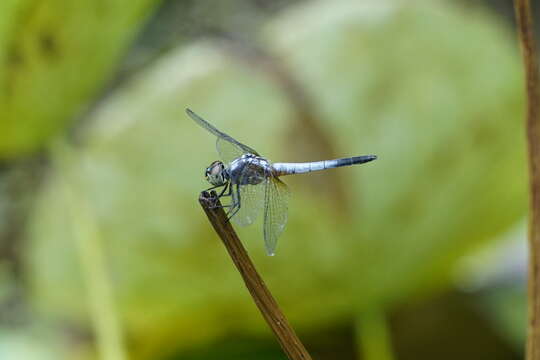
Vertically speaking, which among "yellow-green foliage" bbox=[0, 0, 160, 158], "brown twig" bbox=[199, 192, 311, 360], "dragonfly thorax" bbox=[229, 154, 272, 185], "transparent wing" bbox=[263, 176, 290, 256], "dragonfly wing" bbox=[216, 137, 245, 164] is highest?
"yellow-green foliage" bbox=[0, 0, 160, 158]

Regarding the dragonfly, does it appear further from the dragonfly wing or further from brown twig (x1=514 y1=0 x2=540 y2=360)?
brown twig (x1=514 y1=0 x2=540 y2=360)

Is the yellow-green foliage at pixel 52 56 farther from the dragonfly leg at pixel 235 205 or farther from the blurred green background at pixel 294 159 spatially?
the dragonfly leg at pixel 235 205

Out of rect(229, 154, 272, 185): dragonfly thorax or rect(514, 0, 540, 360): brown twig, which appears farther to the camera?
rect(229, 154, 272, 185): dragonfly thorax

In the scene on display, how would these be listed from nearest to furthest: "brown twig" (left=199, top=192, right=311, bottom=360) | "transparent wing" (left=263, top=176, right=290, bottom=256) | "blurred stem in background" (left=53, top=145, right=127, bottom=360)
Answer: "brown twig" (left=199, top=192, right=311, bottom=360) < "transparent wing" (left=263, top=176, right=290, bottom=256) < "blurred stem in background" (left=53, top=145, right=127, bottom=360)

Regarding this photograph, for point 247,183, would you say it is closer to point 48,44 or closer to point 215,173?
point 215,173

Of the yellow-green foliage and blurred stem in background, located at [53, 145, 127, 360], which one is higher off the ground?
the yellow-green foliage

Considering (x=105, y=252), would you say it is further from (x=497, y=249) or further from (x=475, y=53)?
(x=497, y=249)

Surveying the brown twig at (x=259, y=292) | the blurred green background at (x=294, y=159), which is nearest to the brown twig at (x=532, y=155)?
the brown twig at (x=259, y=292)

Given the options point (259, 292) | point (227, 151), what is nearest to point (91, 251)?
point (227, 151)

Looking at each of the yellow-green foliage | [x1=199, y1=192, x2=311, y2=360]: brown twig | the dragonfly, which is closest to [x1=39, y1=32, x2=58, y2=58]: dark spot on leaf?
the yellow-green foliage
